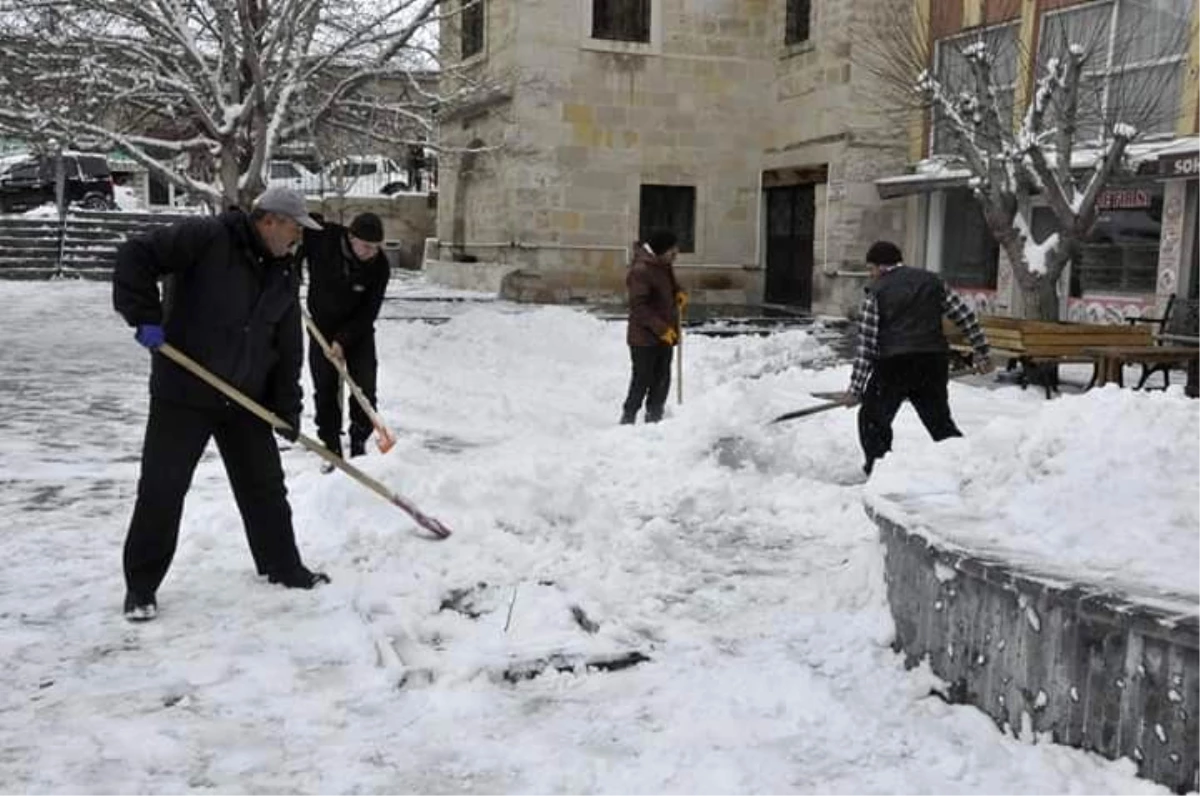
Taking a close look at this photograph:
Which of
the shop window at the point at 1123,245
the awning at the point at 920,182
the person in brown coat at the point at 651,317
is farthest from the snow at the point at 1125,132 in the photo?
the person in brown coat at the point at 651,317

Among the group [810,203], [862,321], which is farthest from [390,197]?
[862,321]

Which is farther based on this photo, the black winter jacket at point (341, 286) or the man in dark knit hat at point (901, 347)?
the black winter jacket at point (341, 286)

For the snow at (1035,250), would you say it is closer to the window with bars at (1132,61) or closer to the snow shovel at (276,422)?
the window with bars at (1132,61)

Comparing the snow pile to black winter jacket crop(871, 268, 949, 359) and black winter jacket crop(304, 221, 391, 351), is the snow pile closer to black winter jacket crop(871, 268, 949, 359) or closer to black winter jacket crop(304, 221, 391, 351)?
black winter jacket crop(871, 268, 949, 359)

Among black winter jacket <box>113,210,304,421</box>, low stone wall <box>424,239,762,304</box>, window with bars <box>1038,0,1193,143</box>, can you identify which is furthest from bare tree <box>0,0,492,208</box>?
black winter jacket <box>113,210,304,421</box>

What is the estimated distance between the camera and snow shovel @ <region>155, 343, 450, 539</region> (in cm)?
436

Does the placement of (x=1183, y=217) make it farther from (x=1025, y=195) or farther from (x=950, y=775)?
(x=950, y=775)

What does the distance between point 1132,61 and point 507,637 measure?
14.0 meters

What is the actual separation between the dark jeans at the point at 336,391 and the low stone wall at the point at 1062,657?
4081 mm

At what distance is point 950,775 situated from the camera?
333 cm

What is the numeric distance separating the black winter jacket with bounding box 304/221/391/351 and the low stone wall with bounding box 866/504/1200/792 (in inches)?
161

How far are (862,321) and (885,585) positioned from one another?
274cm

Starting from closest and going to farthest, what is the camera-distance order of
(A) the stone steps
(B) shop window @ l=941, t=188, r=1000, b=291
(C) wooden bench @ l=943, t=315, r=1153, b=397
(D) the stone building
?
(C) wooden bench @ l=943, t=315, r=1153, b=397, (B) shop window @ l=941, t=188, r=1000, b=291, (D) the stone building, (A) the stone steps

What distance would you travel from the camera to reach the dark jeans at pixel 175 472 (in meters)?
4.45
